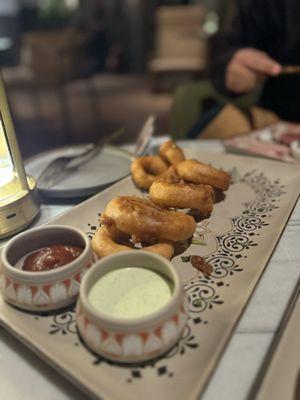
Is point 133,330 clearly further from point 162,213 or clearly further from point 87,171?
point 87,171

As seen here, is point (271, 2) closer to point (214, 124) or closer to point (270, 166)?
point (214, 124)

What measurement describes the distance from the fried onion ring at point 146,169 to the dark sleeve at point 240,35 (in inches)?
40.6

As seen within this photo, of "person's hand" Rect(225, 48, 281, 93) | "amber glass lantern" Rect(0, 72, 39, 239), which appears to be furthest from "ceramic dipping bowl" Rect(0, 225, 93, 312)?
"person's hand" Rect(225, 48, 281, 93)

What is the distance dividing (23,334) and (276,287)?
402 millimetres

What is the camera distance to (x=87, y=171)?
1.10 meters

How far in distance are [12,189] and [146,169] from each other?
0.35m

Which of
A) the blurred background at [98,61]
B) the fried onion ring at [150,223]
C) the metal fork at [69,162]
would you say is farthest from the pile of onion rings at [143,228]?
the blurred background at [98,61]

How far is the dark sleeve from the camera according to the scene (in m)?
1.93

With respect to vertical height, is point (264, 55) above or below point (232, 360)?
above

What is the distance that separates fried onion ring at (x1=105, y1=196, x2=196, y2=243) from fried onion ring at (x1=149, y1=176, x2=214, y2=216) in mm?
76

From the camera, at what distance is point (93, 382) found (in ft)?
1.58

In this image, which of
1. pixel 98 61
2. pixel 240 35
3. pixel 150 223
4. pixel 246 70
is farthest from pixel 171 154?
pixel 98 61

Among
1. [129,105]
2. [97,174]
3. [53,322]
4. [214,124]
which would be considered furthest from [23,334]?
[129,105]

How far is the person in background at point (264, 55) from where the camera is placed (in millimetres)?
1760
